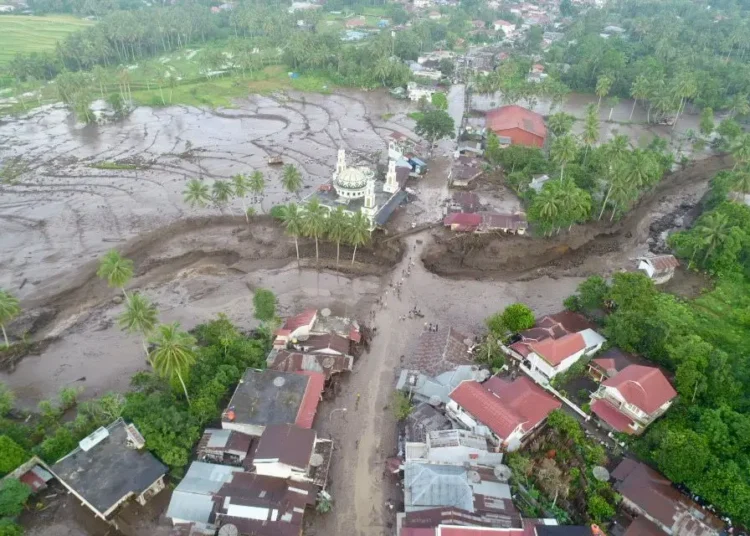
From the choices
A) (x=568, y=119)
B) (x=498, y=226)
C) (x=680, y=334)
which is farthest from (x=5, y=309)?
(x=568, y=119)

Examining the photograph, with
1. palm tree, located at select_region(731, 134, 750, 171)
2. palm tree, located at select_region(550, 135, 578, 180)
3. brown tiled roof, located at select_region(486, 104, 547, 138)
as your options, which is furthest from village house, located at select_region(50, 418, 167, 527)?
palm tree, located at select_region(731, 134, 750, 171)

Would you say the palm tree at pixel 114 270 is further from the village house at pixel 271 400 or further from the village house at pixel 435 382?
the village house at pixel 435 382

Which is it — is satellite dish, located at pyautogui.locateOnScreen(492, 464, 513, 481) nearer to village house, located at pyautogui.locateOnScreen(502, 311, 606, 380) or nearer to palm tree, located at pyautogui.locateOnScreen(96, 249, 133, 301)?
village house, located at pyautogui.locateOnScreen(502, 311, 606, 380)

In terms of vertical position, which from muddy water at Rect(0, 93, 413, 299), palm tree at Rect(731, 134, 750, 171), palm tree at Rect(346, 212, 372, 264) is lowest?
muddy water at Rect(0, 93, 413, 299)

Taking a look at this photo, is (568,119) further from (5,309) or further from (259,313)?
(5,309)

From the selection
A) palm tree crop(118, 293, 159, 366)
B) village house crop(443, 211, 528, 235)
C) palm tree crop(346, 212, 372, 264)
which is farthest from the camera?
village house crop(443, 211, 528, 235)

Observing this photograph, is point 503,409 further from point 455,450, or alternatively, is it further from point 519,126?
point 519,126

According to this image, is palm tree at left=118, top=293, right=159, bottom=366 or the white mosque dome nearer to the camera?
palm tree at left=118, top=293, right=159, bottom=366

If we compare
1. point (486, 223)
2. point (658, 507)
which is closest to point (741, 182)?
point (486, 223)
